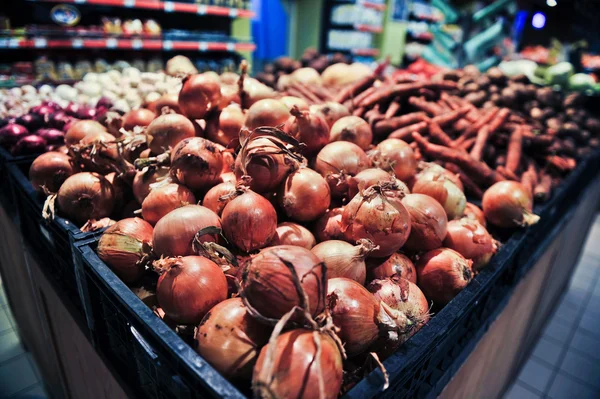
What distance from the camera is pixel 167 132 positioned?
121 cm

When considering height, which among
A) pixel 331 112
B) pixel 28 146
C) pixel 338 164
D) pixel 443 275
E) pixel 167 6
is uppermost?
pixel 167 6

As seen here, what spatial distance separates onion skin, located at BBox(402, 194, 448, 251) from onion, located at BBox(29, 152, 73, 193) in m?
1.15

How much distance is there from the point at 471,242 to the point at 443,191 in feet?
0.63

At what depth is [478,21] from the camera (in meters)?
4.25

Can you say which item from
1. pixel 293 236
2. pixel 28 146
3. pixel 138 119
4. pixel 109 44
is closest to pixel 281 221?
pixel 293 236

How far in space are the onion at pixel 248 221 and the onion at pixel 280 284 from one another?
0.19 metres

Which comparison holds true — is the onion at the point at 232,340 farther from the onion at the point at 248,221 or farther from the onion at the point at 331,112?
the onion at the point at 331,112

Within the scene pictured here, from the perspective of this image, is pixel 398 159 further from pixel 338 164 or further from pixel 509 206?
pixel 509 206

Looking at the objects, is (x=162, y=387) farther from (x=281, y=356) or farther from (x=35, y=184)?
(x=35, y=184)

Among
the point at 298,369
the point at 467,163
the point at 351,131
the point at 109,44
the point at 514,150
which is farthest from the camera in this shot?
the point at 109,44

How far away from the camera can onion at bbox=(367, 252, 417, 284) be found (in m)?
0.96

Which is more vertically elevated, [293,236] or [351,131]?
[351,131]

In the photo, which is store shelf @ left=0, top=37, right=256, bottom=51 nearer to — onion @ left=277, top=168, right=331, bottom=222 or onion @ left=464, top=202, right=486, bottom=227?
onion @ left=277, top=168, right=331, bottom=222

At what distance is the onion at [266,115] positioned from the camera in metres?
1.23
